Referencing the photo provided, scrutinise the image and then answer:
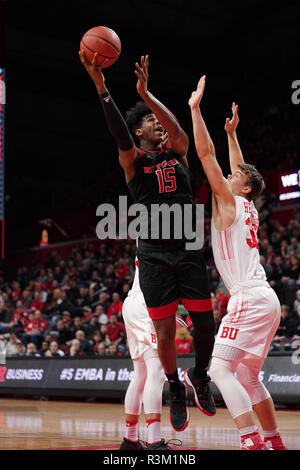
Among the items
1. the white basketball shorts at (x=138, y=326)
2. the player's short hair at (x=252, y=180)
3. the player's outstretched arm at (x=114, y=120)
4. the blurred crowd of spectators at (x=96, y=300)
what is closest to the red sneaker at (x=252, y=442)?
the white basketball shorts at (x=138, y=326)

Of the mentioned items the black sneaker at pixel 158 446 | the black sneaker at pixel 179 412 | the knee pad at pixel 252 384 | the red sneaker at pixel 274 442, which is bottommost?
the black sneaker at pixel 158 446

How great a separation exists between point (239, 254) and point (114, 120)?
1.39 meters

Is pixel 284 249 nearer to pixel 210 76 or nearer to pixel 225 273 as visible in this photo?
pixel 225 273

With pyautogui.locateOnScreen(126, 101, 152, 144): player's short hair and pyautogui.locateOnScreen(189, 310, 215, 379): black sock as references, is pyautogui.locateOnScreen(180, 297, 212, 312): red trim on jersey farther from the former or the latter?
pyautogui.locateOnScreen(126, 101, 152, 144): player's short hair

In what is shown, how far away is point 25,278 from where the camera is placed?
72.2 feet

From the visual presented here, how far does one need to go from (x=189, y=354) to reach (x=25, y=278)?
11934 millimetres

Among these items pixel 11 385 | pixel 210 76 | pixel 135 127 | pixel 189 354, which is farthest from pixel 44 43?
pixel 135 127

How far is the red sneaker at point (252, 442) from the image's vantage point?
14.8 ft

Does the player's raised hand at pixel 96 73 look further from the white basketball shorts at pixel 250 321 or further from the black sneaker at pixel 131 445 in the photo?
the black sneaker at pixel 131 445

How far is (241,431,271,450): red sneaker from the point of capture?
4.50 m

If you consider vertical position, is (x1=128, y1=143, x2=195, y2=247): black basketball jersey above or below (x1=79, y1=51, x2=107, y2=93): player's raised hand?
below

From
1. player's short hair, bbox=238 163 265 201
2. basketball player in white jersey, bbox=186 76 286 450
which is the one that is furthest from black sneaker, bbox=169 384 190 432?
player's short hair, bbox=238 163 265 201

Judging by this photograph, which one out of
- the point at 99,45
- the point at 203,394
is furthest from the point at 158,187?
the point at 203,394

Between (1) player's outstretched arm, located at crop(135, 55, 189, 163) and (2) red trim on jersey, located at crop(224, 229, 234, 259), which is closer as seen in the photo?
(1) player's outstretched arm, located at crop(135, 55, 189, 163)
